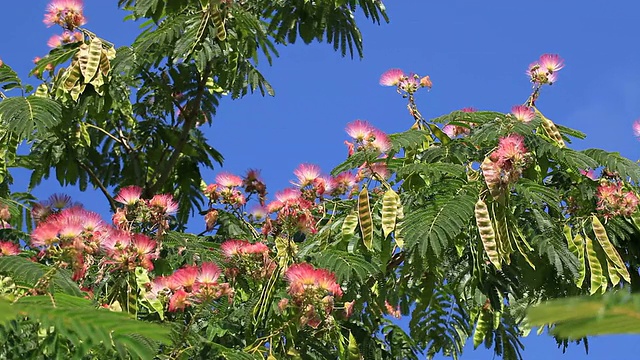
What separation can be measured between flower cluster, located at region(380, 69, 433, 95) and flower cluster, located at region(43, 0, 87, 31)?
6.22 feet

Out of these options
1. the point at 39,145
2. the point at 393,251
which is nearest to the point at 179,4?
the point at 39,145

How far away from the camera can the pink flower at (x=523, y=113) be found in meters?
4.23

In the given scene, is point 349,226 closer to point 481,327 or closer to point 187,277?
point 187,277

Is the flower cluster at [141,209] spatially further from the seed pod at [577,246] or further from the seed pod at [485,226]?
the seed pod at [577,246]

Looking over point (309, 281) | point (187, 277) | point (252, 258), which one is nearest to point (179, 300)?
point (187, 277)

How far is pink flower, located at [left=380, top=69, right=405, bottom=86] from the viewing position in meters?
4.39

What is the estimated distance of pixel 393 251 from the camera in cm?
382

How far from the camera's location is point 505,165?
344 cm

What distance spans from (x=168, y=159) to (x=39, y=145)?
928 mm

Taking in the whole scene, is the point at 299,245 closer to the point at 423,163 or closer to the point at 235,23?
the point at 423,163

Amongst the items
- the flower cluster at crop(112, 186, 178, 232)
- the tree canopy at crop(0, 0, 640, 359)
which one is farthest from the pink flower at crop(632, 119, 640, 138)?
the flower cluster at crop(112, 186, 178, 232)

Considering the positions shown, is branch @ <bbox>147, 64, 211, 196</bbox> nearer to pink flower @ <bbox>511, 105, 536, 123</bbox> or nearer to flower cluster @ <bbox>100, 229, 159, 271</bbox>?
pink flower @ <bbox>511, 105, 536, 123</bbox>

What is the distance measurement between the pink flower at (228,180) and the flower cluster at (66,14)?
1310 millimetres

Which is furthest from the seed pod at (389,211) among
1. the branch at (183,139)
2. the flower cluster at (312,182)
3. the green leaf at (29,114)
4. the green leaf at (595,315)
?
the green leaf at (595,315)
